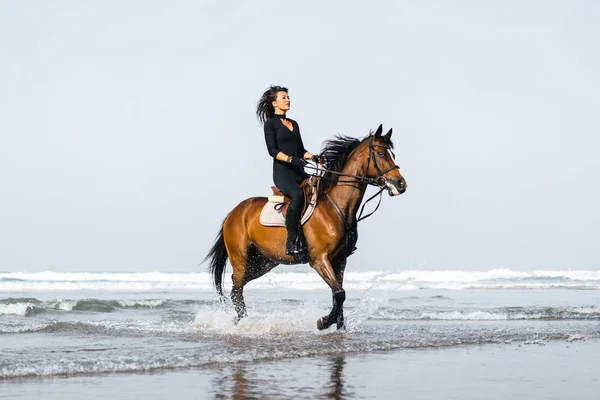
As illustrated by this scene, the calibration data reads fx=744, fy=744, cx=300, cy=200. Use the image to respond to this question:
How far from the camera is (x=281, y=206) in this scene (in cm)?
1038

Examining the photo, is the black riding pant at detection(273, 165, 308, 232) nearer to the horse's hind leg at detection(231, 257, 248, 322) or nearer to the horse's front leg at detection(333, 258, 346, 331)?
the horse's front leg at detection(333, 258, 346, 331)

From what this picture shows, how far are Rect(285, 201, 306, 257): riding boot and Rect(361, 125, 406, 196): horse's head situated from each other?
1.07 meters

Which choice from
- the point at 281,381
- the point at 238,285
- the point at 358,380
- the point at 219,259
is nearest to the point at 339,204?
the point at 238,285

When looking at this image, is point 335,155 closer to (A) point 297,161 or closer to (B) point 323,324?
(A) point 297,161

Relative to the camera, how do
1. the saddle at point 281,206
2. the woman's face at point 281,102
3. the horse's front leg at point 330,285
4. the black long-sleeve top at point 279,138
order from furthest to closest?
the woman's face at point 281,102
the black long-sleeve top at point 279,138
the saddle at point 281,206
the horse's front leg at point 330,285

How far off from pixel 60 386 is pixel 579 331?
7738 millimetres

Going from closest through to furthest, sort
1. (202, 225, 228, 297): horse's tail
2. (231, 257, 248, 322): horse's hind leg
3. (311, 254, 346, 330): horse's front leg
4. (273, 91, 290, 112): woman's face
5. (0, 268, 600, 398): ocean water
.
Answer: (0, 268, 600, 398): ocean water
(311, 254, 346, 330): horse's front leg
(273, 91, 290, 112): woman's face
(231, 257, 248, 322): horse's hind leg
(202, 225, 228, 297): horse's tail

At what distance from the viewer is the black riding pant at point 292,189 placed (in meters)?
9.95

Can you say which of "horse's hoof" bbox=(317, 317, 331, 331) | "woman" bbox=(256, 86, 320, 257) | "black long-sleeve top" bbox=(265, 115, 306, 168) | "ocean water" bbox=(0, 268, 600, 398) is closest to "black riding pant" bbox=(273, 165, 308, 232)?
"woman" bbox=(256, 86, 320, 257)

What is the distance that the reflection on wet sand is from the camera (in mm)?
5551

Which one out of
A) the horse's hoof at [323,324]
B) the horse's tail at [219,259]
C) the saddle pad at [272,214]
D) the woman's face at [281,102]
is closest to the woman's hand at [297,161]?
the saddle pad at [272,214]

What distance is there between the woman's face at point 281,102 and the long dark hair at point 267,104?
0.26 feet

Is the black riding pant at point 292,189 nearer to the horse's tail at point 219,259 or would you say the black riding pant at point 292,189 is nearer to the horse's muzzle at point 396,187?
the horse's muzzle at point 396,187

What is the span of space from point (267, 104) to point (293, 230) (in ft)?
6.21
